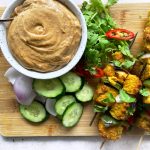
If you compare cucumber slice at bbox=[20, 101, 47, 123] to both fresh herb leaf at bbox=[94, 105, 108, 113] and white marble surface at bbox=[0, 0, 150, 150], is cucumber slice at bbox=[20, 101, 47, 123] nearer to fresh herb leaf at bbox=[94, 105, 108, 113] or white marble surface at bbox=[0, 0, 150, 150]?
white marble surface at bbox=[0, 0, 150, 150]

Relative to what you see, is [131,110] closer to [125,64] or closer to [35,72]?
[125,64]

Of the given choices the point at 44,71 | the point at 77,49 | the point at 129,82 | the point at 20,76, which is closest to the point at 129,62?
the point at 129,82

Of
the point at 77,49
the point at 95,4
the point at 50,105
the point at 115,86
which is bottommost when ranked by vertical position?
the point at 50,105

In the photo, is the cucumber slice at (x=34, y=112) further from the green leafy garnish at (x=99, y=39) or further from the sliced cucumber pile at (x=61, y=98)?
the green leafy garnish at (x=99, y=39)

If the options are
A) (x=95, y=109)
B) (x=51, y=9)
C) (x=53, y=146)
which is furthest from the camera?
(x=53, y=146)

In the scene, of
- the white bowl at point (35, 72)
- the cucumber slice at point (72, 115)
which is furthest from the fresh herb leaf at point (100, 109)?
the white bowl at point (35, 72)

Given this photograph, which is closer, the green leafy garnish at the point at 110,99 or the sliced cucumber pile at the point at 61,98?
the green leafy garnish at the point at 110,99

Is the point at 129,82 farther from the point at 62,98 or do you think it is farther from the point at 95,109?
the point at 62,98
